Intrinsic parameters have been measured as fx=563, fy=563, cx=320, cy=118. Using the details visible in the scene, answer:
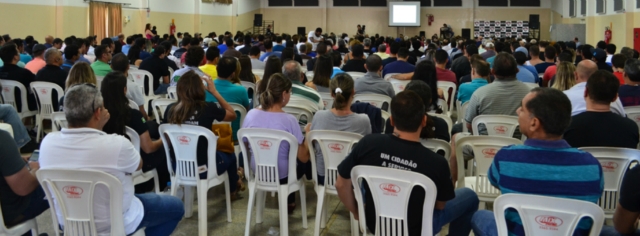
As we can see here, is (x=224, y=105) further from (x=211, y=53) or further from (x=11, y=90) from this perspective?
(x=11, y=90)

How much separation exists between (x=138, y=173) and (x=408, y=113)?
2250mm

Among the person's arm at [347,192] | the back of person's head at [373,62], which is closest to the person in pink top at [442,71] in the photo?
the back of person's head at [373,62]

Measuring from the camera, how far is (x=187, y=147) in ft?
13.0

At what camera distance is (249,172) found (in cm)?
402

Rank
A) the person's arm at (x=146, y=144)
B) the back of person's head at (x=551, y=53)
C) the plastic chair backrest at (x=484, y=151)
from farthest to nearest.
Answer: the back of person's head at (x=551, y=53)
the person's arm at (x=146, y=144)
the plastic chair backrest at (x=484, y=151)

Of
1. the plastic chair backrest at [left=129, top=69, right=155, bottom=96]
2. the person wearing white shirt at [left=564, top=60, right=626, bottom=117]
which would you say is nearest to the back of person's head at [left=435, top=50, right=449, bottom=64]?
the person wearing white shirt at [left=564, top=60, right=626, bottom=117]

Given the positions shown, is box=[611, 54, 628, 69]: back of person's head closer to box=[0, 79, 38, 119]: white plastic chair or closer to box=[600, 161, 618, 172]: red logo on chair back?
box=[600, 161, 618, 172]: red logo on chair back

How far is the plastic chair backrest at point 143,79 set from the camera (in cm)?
775

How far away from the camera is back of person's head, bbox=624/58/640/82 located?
4.99 m

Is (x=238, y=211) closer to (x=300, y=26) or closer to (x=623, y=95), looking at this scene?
(x=623, y=95)

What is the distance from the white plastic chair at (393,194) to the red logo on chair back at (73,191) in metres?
1.34

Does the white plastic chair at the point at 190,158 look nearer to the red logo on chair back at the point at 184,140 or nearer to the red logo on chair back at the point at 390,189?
the red logo on chair back at the point at 184,140

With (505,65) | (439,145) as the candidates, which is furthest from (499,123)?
(439,145)

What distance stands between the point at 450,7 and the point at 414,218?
2304cm
